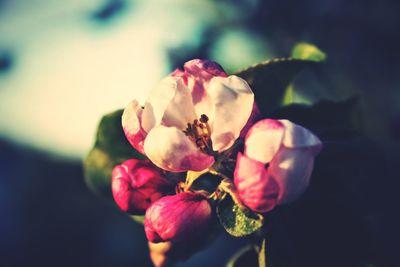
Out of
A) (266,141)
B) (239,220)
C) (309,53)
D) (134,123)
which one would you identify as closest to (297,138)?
(266,141)

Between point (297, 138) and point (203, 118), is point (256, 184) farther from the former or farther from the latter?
point (203, 118)

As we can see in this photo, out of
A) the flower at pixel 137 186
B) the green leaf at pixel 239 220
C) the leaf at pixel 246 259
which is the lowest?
the leaf at pixel 246 259

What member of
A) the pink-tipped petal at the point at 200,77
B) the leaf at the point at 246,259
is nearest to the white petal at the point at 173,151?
the pink-tipped petal at the point at 200,77

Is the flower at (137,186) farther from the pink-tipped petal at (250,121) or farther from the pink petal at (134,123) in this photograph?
the pink-tipped petal at (250,121)

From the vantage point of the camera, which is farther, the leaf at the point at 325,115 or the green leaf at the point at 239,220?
the leaf at the point at 325,115

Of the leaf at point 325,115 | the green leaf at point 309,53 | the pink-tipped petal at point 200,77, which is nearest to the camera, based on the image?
→ the pink-tipped petal at point 200,77
